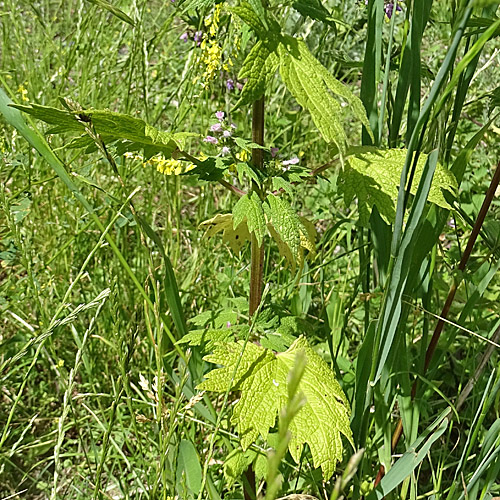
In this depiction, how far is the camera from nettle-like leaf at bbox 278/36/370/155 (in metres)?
0.80

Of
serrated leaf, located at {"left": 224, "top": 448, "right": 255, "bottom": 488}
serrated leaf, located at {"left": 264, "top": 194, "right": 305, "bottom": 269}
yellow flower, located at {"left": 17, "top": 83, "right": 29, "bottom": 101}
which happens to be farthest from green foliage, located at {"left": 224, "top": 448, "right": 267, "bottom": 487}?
yellow flower, located at {"left": 17, "top": 83, "right": 29, "bottom": 101}

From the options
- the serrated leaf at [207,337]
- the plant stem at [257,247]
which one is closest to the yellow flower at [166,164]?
the plant stem at [257,247]

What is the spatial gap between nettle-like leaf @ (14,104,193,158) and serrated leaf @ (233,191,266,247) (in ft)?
0.44

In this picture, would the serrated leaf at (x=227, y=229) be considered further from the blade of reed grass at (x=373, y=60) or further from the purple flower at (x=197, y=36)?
the purple flower at (x=197, y=36)

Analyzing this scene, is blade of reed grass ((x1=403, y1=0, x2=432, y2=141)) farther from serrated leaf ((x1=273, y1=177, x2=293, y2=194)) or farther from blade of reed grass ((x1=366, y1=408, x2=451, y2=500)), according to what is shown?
blade of reed grass ((x1=366, y1=408, x2=451, y2=500))

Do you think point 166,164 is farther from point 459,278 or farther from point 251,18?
point 459,278

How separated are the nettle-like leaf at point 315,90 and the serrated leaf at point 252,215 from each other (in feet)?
0.53

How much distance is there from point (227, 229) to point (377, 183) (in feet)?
0.96

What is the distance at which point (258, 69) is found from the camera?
33.1 inches

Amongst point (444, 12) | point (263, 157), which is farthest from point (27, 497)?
point (444, 12)

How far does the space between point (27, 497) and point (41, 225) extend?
0.79m

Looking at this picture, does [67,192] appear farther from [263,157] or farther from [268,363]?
[268,363]

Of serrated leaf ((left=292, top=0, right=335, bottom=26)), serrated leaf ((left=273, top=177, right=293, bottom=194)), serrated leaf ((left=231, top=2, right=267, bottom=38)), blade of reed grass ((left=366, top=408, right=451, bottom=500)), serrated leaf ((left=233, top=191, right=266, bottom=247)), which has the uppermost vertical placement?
serrated leaf ((left=292, top=0, right=335, bottom=26))

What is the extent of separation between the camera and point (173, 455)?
114 cm
